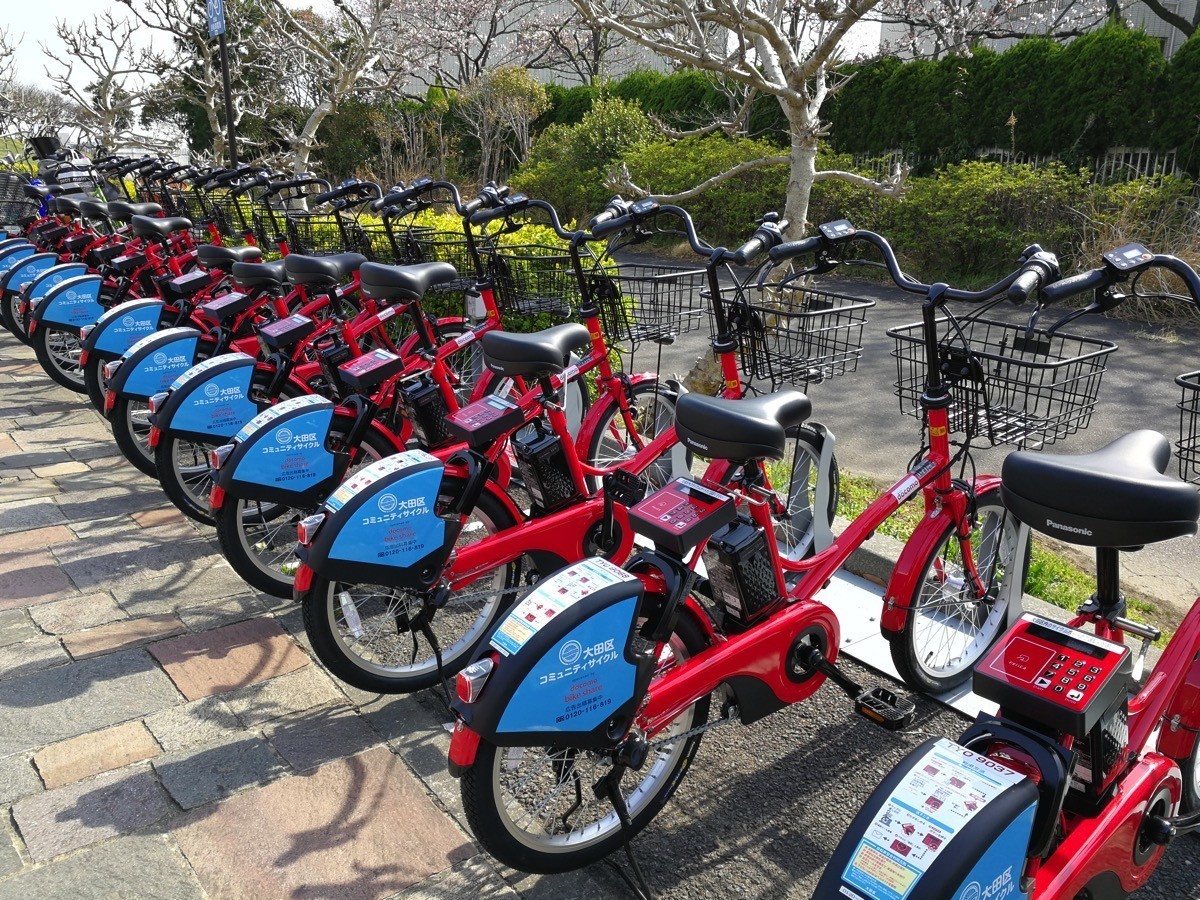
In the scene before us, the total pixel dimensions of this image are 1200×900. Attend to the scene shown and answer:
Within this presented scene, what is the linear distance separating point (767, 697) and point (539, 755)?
679 mm

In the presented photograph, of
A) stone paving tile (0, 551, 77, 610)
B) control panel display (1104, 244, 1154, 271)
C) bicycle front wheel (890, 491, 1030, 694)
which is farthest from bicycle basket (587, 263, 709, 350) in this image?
stone paving tile (0, 551, 77, 610)

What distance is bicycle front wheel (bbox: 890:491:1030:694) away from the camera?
2971mm

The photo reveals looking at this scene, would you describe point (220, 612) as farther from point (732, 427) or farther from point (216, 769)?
point (732, 427)

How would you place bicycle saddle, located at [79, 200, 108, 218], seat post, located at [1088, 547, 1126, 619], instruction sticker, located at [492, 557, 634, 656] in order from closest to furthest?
seat post, located at [1088, 547, 1126, 619], instruction sticker, located at [492, 557, 634, 656], bicycle saddle, located at [79, 200, 108, 218]

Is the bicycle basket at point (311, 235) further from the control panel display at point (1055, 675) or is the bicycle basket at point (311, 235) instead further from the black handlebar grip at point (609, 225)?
the control panel display at point (1055, 675)

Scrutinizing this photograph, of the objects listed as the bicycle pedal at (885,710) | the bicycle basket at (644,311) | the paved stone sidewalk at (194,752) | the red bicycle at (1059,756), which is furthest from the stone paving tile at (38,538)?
the red bicycle at (1059,756)

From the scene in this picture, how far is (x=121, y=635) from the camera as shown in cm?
338

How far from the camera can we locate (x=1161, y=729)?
2.15 m

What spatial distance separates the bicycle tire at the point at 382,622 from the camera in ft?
9.20

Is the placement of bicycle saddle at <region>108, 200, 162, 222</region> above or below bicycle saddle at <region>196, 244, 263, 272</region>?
above

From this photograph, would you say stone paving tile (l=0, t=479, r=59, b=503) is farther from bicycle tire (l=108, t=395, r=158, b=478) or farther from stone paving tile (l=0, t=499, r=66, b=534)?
bicycle tire (l=108, t=395, r=158, b=478)

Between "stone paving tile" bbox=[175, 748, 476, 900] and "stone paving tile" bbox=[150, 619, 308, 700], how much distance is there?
2.10 feet

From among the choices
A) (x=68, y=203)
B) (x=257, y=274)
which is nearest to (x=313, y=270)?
(x=257, y=274)

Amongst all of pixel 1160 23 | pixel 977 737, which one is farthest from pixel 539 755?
pixel 1160 23
